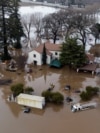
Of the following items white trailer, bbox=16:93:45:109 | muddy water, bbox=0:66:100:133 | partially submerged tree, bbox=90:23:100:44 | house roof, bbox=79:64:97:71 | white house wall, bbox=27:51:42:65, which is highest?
partially submerged tree, bbox=90:23:100:44

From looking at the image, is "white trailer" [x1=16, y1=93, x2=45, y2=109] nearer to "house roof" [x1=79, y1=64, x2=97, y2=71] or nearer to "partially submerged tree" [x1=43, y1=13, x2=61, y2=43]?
"house roof" [x1=79, y1=64, x2=97, y2=71]

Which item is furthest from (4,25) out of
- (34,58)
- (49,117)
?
(49,117)

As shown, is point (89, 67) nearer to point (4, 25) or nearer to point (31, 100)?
point (31, 100)

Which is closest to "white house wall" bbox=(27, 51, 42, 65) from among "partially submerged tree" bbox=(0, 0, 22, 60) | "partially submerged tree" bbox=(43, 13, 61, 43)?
"partially submerged tree" bbox=(0, 0, 22, 60)

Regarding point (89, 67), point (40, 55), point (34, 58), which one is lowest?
point (89, 67)

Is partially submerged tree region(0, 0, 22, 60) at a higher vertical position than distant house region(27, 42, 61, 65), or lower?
higher

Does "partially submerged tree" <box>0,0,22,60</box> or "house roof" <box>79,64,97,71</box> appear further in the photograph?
"partially submerged tree" <box>0,0,22,60</box>

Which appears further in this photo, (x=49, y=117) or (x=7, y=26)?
(x=7, y=26)

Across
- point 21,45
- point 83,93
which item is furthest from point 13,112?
point 21,45

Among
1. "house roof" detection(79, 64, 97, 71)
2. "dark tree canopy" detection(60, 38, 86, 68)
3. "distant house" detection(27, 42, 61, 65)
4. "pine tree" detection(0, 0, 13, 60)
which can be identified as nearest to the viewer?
"dark tree canopy" detection(60, 38, 86, 68)
